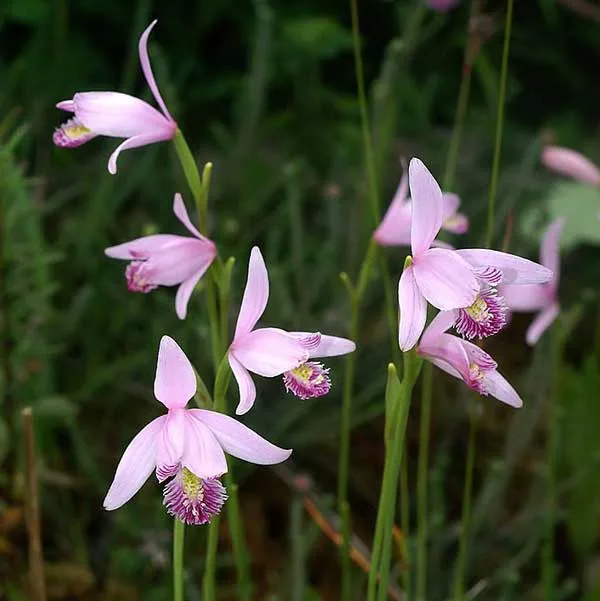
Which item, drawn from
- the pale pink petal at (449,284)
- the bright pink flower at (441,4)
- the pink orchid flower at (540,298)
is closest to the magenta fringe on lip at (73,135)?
the pale pink petal at (449,284)

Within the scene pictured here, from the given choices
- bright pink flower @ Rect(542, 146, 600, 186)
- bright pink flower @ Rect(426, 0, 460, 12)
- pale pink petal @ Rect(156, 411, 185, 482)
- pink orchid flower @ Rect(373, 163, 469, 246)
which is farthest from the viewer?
bright pink flower @ Rect(426, 0, 460, 12)

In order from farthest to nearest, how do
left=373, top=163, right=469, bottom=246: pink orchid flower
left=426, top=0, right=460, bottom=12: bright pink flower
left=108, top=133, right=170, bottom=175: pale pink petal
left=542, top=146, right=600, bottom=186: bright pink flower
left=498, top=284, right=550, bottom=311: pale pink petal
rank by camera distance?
left=426, top=0, right=460, bottom=12: bright pink flower → left=542, top=146, right=600, bottom=186: bright pink flower → left=498, top=284, right=550, bottom=311: pale pink petal → left=373, top=163, right=469, bottom=246: pink orchid flower → left=108, top=133, right=170, bottom=175: pale pink petal

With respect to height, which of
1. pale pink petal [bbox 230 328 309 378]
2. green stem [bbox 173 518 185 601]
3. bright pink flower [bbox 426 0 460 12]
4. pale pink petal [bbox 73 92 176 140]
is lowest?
green stem [bbox 173 518 185 601]

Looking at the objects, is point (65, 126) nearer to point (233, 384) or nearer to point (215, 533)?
point (215, 533)

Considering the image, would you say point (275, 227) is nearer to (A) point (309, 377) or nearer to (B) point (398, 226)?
(B) point (398, 226)

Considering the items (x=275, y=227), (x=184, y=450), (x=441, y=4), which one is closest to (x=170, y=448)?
(x=184, y=450)

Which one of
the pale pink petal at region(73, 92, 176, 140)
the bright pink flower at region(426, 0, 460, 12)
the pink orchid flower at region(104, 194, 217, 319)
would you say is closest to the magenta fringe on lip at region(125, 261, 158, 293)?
the pink orchid flower at region(104, 194, 217, 319)

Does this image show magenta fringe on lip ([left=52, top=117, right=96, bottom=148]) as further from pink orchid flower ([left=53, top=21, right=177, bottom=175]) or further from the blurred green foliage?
the blurred green foliage
